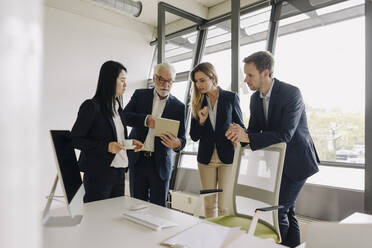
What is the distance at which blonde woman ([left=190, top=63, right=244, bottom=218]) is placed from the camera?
240cm

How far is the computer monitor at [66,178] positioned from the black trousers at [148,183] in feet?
2.94

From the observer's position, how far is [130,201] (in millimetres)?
1740

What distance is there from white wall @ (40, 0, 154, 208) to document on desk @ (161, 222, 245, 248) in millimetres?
3822

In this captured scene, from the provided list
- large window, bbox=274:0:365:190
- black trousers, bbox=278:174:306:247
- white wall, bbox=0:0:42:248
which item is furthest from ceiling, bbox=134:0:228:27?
white wall, bbox=0:0:42:248

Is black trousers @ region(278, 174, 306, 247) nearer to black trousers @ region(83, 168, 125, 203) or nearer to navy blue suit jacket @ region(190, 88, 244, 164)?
navy blue suit jacket @ region(190, 88, 244, 164)

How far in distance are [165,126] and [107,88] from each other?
1.77 feet

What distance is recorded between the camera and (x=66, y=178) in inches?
47.2

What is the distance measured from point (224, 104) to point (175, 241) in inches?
60.5

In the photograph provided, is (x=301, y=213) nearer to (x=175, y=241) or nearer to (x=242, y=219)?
(x=242, y=219)

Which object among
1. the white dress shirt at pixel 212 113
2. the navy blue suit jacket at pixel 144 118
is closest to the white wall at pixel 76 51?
the navy blue suit jacket at pixel 144 118

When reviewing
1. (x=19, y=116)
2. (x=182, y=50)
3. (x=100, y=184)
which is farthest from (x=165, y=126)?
(x=182, y=50)

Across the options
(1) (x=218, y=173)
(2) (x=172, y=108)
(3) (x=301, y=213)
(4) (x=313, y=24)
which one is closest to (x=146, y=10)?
(4) (x=313, y=24)

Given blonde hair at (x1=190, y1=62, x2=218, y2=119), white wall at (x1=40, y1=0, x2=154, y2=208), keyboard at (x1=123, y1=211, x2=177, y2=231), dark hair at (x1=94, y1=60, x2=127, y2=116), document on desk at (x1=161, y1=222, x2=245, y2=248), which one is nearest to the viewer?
document on desk at (x1=161, y1=222, x2=245, y2=248)

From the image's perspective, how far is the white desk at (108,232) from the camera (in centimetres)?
110
